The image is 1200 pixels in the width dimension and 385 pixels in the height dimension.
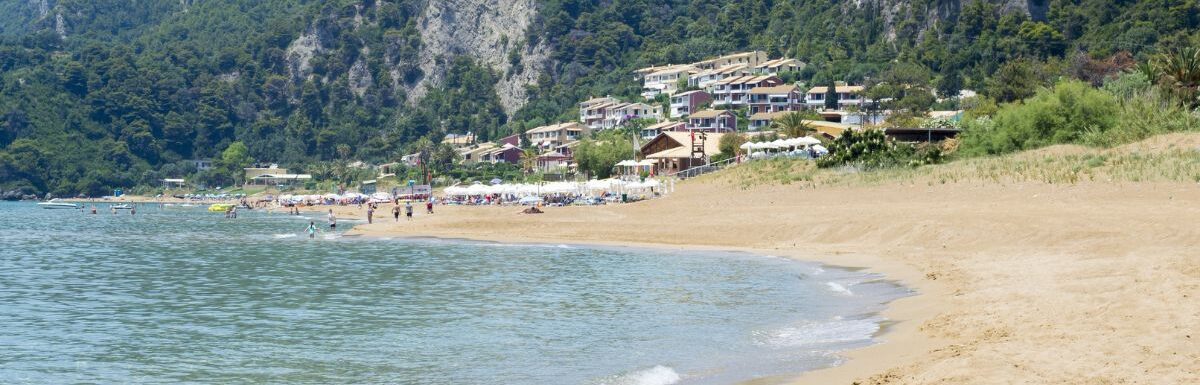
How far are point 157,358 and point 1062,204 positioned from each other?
998 inches

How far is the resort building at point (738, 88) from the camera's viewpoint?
139750 mm

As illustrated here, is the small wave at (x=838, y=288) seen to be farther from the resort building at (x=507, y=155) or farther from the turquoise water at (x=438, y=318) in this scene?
the resort building at (x=507, y=155)

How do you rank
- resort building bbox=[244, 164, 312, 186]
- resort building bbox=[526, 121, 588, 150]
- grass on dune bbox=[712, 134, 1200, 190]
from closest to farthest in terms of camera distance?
grass on dune bbox=[712, 134, 1200, 190] → resort building bbox=[526, 121, 588, 150] → resort building bbox=[244, 164, 312, 186]

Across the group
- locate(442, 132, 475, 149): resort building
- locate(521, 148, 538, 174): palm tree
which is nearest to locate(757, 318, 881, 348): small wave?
locate(521, 148, 538, 174): palm tree

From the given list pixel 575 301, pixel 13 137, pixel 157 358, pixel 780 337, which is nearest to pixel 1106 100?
pixel 575 301

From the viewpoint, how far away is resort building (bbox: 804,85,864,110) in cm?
12770

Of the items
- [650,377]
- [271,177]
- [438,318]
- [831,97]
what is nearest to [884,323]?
[650,377]

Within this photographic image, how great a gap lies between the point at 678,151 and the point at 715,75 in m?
66.3

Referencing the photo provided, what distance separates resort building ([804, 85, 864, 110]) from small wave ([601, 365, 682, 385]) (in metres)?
111

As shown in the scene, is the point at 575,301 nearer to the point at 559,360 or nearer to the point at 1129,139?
the point at 559,360

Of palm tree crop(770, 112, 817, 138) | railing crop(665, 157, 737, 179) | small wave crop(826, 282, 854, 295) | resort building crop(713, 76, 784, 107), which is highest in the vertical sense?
resort building crop(713, 76, 784, 107)

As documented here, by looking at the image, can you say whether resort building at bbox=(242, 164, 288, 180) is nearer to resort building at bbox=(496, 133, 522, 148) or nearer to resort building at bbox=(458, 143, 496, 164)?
resort building at bbox=(458, 143, 496, 164)

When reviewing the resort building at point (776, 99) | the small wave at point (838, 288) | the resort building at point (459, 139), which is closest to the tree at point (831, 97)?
the resort building at point (776, 99)

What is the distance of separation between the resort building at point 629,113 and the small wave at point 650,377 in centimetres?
13307
